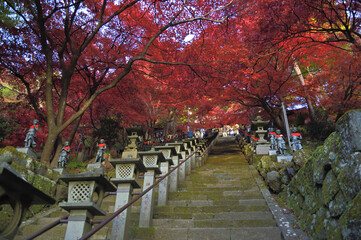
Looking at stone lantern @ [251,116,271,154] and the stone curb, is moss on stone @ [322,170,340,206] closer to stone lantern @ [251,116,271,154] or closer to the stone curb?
the stone curb

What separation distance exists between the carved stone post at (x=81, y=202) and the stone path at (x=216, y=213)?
2122 mm

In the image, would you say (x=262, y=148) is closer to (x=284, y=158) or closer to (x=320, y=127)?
(x=284, y=158)

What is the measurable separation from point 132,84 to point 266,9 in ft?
26.0

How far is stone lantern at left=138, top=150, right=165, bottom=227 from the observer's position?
534 centimetres

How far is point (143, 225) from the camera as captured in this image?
17.3 ft

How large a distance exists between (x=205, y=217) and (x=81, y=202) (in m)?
3.57

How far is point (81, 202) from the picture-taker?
10.4 ft

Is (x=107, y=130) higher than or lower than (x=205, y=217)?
higher

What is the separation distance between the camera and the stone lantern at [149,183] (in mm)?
5336

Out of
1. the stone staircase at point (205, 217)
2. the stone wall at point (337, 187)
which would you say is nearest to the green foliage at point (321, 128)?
the stone staircase at point (205, 217)

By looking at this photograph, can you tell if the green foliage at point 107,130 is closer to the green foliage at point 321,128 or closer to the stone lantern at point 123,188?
the stone lantern at point 123,188

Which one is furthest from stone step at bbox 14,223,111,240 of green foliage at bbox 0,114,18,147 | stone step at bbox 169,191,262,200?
green foliage at bbox 0,114,18,147

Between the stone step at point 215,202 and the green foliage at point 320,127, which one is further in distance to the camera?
the green foliage at point 320,127

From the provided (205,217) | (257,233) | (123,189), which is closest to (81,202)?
(123,189)
